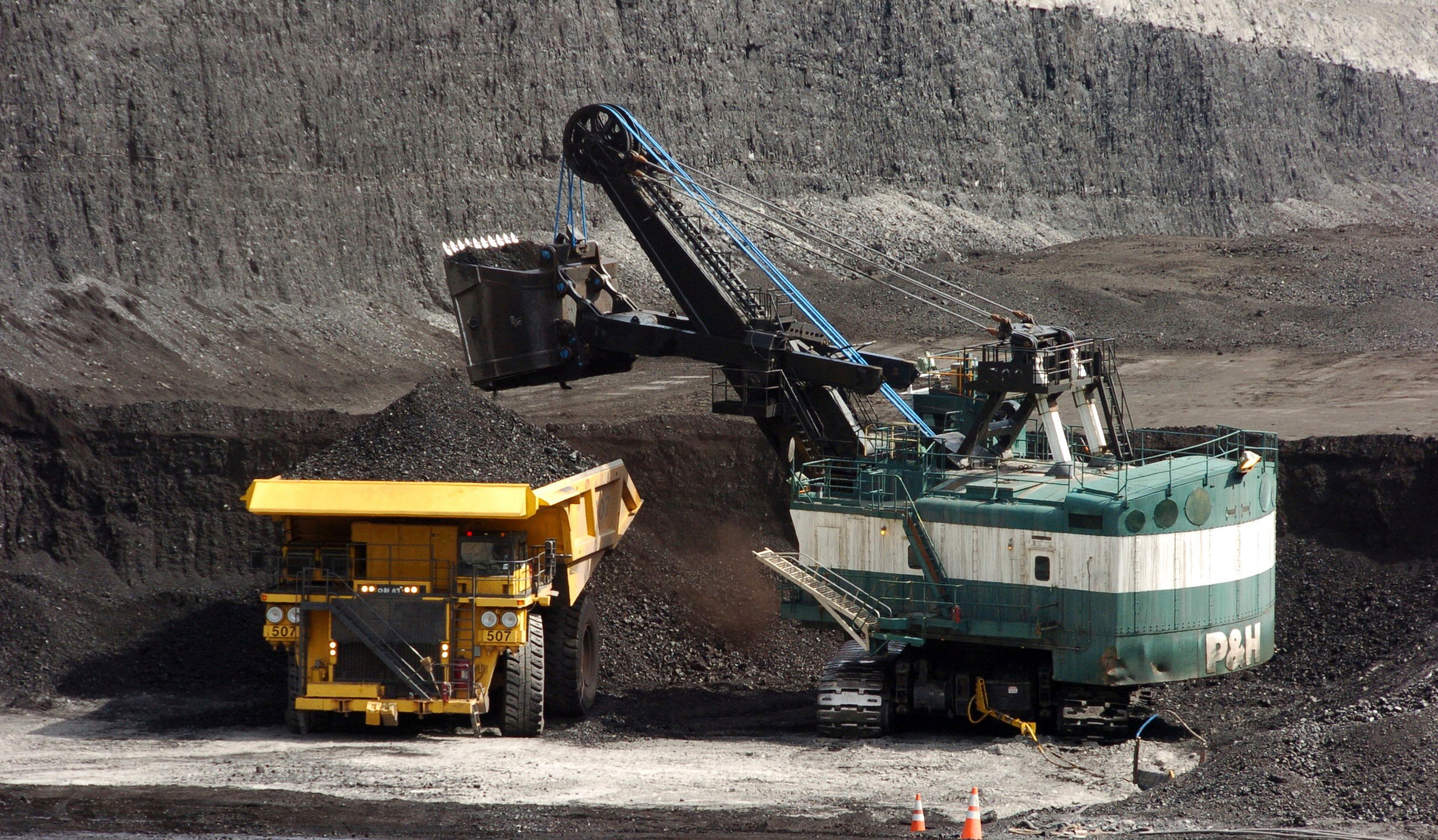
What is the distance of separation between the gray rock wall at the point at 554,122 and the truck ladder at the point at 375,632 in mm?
16964

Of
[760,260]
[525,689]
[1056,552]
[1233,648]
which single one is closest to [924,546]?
[1056,552]

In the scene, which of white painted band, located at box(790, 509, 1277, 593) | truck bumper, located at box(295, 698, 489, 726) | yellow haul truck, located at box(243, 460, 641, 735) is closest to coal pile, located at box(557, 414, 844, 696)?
white painted band, located at box(790, 509, 1277, 593)

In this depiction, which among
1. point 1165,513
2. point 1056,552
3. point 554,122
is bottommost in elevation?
point 1056,552

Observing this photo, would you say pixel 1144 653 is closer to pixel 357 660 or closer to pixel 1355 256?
pixel 357 660

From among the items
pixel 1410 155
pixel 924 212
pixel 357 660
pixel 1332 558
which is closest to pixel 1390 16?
pixel 1410 155

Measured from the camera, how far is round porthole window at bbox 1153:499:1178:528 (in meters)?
15.1

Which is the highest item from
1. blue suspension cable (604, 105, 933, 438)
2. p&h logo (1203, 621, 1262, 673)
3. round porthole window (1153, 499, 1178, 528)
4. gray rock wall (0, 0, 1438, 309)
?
gray rock wall (0, 0, 1438, 309)

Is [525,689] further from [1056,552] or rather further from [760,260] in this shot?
[760,260]

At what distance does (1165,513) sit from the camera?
49.7 feet

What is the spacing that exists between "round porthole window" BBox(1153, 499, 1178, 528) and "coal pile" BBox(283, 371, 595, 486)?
5.79 m

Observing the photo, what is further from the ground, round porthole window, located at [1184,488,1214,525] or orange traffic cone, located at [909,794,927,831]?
round porthole window, located at [1184,488,1214,525]

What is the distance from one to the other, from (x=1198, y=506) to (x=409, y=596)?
7.33 metres

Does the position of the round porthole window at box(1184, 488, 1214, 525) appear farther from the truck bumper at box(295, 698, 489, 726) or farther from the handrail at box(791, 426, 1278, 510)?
the truck bumper at box(295, 698, 489, 726)

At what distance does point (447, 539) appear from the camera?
15.3 meters
